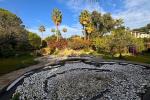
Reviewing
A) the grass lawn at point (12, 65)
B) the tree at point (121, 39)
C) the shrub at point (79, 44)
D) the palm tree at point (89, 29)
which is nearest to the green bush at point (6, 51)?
the grass lawn at point (12, 65)

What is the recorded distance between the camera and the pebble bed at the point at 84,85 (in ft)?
57.8

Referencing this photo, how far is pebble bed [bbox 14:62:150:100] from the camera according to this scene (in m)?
17.6

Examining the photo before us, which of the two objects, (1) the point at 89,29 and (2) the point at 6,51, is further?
(1) the point at 89,29

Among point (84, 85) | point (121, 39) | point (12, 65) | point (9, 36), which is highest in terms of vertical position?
point (9, 36)

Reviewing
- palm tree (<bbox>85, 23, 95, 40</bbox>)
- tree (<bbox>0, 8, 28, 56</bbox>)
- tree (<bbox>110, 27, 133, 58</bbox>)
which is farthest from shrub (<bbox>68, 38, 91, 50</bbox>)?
tree (<bbox>110, 27, 133, 58</bbox>)

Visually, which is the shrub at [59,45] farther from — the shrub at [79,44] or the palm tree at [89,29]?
the palm tree at [89,29]

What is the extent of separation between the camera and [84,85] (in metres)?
19.9

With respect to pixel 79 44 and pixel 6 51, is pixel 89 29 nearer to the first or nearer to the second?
pixel 79 44

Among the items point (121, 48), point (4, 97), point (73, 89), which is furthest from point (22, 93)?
point (121, 48)

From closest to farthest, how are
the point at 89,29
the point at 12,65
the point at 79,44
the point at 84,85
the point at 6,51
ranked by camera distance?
1. the point at 84,85
2. the point at 12,65
3. the point at 6,51
4. the point at 79,44
5. the point at 89,29

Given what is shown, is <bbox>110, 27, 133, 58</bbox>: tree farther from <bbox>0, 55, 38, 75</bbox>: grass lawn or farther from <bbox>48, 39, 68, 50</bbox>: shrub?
<bbox>48, 39, 68, 50</bbox>: shrub

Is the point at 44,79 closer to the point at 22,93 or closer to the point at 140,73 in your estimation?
the point at 22,93

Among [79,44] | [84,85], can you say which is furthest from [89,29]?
[84,85]

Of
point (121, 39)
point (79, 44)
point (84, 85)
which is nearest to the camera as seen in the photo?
point (84, 85)
